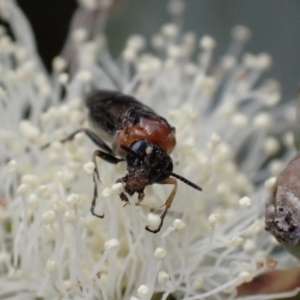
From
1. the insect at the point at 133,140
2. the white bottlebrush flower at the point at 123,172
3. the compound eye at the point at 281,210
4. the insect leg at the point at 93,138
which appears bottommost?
the white bottlebrush flower at the point at 123,172

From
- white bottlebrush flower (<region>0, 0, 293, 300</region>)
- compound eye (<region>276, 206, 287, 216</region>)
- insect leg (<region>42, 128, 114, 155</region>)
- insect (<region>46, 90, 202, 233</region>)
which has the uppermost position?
compound eye (<region>276, 206, 287, 216</region>)

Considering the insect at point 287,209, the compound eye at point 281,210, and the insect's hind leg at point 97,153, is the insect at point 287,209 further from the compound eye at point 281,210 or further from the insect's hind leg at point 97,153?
the insect's hind leg at point 97,153

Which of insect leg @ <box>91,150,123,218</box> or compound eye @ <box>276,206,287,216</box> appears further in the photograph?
insect leg @ <box>91,150,123,218</box>

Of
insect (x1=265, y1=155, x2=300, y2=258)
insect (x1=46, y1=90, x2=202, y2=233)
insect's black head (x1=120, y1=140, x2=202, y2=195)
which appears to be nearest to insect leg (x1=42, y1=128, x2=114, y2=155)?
insect (x1=46, y1=90, x2=202, y2=233)

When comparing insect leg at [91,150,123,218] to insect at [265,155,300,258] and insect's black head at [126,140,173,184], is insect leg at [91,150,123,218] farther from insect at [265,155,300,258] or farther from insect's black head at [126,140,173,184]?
insect at [265,155,300,258]

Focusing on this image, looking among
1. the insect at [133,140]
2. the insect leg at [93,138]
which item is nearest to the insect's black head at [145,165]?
the insect at [133,140]

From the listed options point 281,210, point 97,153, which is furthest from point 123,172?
point 281,210

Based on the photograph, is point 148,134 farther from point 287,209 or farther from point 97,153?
point 287,209
